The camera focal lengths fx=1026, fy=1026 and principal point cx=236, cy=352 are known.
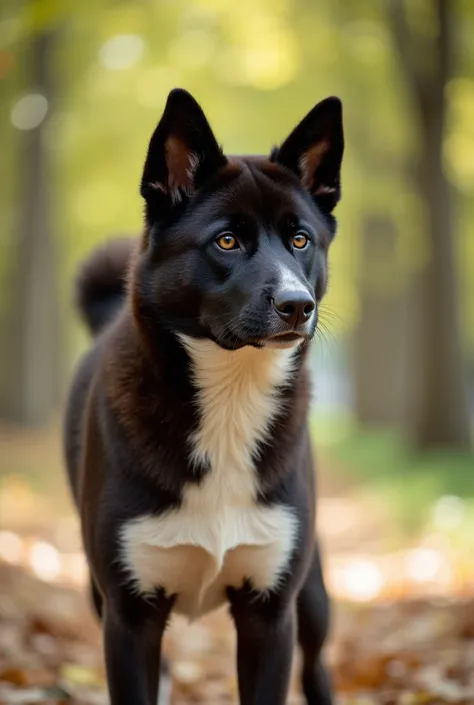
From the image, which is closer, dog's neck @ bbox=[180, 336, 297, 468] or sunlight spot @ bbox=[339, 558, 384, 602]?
dog's neck @ bbox=[180, 336, 297, 468]

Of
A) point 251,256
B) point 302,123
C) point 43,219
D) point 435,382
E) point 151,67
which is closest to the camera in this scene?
point 251,256

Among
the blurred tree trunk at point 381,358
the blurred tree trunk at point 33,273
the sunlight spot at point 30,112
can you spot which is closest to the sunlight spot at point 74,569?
the blurred tree trunk at point 33,273

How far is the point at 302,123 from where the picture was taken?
383cm

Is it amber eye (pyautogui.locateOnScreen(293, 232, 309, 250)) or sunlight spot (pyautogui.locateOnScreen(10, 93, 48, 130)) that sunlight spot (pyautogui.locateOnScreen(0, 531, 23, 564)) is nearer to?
amber eye (pyautogui.locateOnScreen(293, 232, 309, 250))

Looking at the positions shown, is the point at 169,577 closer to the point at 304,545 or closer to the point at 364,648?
the point at 304,545

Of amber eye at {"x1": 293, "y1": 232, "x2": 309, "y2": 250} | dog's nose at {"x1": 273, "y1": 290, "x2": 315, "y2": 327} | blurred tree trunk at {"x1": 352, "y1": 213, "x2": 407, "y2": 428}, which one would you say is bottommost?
dog's nose at {"x1": 273, "y1": 290, "x2": 315, "y2": 327}

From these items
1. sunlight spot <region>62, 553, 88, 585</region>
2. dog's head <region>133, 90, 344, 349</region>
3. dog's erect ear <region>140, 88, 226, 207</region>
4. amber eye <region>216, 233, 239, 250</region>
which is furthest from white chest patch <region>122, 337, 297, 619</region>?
sunlight spot <region>62, 553, 88, 585</region>

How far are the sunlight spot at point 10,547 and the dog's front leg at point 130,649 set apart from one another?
11.1 ft

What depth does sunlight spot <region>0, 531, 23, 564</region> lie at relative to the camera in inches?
282

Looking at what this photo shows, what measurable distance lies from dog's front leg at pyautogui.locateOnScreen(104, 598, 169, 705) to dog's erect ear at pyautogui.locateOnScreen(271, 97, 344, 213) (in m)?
1.67

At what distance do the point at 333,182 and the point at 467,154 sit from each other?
29.4 feet

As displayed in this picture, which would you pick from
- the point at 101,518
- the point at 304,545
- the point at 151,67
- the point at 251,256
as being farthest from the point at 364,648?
the point at 151,67

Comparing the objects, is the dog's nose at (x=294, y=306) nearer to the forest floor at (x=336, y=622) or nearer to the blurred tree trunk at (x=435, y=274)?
the forest floor at (x=336, y=622)

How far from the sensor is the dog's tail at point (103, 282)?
196 inches
